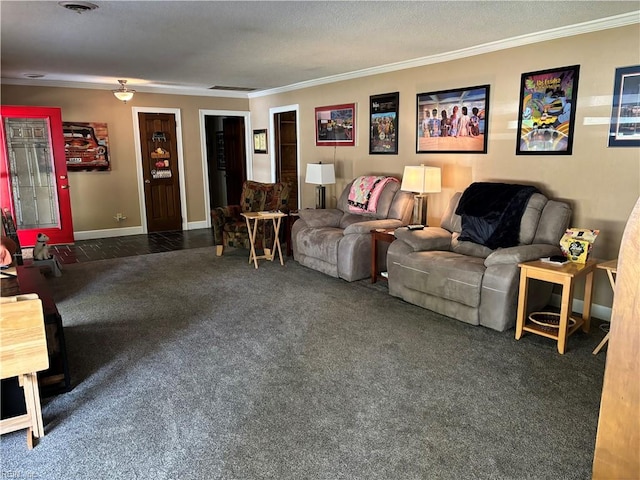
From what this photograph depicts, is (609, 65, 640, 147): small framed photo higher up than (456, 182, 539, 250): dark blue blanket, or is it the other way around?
(609, 65, 640, 147): small framed photo

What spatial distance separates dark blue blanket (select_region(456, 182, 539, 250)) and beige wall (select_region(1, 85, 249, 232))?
5.30 m

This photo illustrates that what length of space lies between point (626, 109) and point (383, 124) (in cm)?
267

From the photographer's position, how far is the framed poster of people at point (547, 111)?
3783 mm

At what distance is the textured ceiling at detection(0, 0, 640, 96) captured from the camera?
3100 mm

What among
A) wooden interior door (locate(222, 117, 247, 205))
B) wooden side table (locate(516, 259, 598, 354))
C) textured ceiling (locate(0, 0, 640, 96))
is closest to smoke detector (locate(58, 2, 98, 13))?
textured ceiling (locate(0, 0, 640, 96))

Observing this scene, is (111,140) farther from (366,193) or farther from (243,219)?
(366,193)

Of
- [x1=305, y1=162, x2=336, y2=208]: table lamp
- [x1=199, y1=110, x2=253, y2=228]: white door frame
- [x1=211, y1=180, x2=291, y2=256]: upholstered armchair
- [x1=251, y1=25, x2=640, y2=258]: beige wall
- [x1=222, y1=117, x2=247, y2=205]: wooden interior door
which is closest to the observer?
[x1=251, y1=25, x2=640, y2=258]: beige wall

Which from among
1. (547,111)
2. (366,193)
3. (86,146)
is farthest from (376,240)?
(86,146)

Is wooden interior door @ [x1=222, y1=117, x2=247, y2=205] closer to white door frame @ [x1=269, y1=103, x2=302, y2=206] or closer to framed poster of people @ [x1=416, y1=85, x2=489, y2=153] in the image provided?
white door frame @ [x1=269, y1=103, x2=302, y2=206]

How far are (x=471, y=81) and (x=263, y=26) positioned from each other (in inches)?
86.6

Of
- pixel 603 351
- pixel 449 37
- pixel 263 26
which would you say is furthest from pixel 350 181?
pixel 603 351

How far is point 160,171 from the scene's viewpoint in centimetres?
764

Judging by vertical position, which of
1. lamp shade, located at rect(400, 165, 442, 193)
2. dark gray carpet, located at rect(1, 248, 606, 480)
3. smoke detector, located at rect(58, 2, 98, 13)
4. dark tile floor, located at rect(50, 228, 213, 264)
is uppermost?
smoke detector, located at rect(58, 2, 98, 13)

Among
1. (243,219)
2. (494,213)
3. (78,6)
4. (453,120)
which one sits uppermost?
(78,6)
